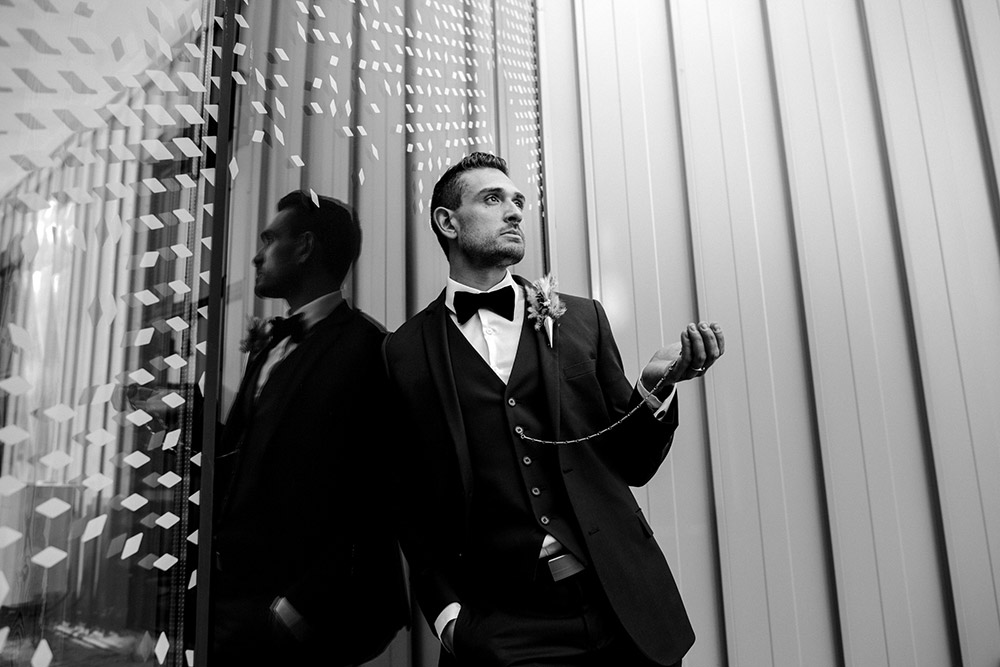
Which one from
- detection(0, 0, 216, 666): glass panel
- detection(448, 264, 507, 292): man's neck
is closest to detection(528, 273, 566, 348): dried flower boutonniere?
detection(448, 264, 507, 292): man's neck

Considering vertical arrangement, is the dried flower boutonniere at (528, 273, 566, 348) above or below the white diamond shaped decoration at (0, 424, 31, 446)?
above

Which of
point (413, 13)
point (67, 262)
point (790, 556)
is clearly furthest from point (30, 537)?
point (790, 556)

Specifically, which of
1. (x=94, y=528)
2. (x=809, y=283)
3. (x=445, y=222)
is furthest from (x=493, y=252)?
(x=809, y=283)

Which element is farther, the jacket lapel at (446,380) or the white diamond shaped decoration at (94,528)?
the jacket lapel at (446,380)

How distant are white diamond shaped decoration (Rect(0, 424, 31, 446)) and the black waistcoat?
2.79 ft

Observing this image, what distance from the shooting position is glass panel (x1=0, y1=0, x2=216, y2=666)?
3.00 feet

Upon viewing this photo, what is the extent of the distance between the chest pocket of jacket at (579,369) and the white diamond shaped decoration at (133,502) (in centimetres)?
93

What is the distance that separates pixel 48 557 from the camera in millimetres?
921

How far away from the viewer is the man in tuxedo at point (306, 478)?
1.26 metres

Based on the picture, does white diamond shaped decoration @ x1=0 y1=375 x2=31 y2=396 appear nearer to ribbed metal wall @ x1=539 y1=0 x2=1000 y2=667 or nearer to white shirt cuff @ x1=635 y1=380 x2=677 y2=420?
white shirt cuff @ x1=635 y1=380 x2=677 y2=420

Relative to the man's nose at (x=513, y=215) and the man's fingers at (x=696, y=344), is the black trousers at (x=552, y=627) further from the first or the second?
the man's nose at (x=513, y=215)

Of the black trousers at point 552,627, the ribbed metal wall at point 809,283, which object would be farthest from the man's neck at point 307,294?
the ribbed metal wall at point 809,283

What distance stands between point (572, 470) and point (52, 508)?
98 centimetres

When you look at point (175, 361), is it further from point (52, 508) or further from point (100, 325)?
point (52, 508)
